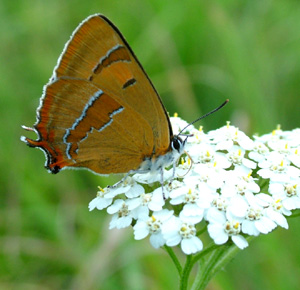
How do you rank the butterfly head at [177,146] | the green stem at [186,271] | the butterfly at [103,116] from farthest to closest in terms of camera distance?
the butterfly head at [177,146], the butterfly at [103,116], the green stem at [186,271]

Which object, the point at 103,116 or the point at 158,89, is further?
the point at 158,89

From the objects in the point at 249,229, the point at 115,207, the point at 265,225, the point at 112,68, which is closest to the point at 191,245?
the point at 249,229

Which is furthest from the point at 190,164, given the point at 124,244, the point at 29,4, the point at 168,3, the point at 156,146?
the point at 29,4

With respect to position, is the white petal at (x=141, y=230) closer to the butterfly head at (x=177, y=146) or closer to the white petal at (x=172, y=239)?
the white petal at (x=172, y=239)

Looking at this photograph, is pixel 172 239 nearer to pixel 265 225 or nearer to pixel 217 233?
pixel 217 233

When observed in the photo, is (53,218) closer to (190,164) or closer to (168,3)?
(190,164)

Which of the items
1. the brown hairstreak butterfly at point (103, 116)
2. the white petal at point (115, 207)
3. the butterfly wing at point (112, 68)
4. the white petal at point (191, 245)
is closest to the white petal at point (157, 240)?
the white petal at point (191, 245)

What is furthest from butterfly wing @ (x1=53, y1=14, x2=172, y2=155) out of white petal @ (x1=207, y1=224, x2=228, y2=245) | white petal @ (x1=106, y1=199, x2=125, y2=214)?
white petal @ (x1=207, y1=224, x2=228, y2=245)
